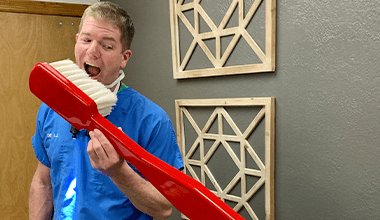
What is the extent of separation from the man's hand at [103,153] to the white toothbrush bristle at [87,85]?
7 centimetres

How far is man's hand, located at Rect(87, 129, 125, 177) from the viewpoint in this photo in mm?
462

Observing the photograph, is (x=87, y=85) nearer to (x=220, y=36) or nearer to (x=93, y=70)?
(x=93, y=70)

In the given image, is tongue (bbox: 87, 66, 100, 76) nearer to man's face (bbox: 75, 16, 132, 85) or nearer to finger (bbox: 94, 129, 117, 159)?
man's face (bbox: 75, 16, 132, 85)

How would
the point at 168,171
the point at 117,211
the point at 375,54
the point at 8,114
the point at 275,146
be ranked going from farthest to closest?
the point at 8,114 → the point at 275,146 → the point at 375,54 → the point at 117,211 → the point at 168,171

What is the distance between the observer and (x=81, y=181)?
0.65m

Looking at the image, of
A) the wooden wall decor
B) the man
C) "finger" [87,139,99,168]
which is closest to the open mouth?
the man

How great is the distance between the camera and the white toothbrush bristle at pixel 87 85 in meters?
0.52

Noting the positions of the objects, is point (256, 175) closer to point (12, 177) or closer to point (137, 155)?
point (137, 155)

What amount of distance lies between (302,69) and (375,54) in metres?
0.24

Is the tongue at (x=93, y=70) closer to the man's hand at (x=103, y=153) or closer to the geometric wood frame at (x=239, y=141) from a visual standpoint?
the man's hand at (x=103, y=153)

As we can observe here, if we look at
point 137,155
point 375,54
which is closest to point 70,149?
point 137,155

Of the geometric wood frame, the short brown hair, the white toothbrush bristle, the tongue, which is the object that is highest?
the short brown hair

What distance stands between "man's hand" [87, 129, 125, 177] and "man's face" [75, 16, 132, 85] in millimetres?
231

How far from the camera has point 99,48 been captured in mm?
650
